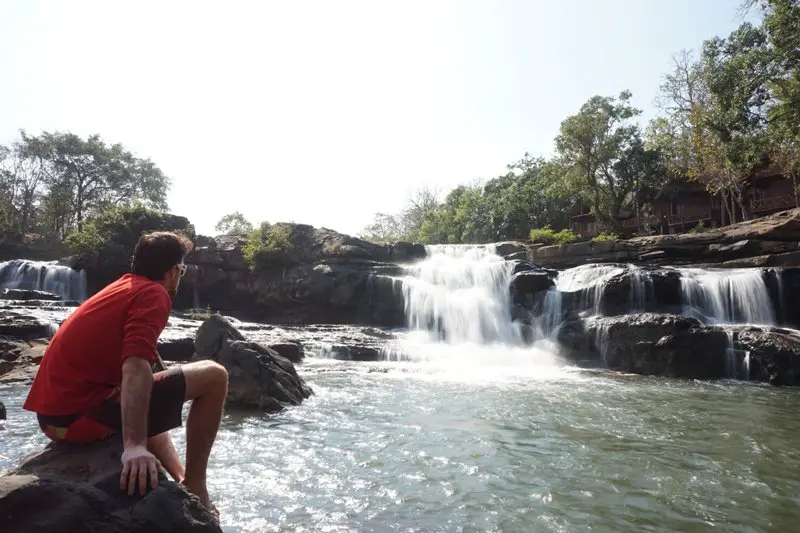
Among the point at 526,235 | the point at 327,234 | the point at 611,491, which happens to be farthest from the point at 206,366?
the point at 526,235

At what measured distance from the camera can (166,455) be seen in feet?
9.53

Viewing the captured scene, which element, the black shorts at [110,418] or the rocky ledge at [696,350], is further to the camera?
the rocky ledge at [696,350]

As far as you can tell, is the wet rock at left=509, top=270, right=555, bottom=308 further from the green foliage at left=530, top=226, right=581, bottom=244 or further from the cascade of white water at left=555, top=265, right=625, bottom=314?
the green foliage at left=530, top=226, right=581, bottom=244

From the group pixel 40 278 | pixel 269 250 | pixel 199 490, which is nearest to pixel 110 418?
pixel 199 490

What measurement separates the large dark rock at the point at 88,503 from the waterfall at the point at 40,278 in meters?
23.9

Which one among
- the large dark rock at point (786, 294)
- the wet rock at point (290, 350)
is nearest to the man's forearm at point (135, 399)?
the wet rock at point (290, 350)

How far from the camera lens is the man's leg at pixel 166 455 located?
283cm

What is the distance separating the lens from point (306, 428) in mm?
6398

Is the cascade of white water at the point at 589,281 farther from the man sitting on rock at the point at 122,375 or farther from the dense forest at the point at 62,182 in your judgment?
the dense forest at the point at 62,182

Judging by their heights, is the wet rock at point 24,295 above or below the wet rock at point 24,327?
above

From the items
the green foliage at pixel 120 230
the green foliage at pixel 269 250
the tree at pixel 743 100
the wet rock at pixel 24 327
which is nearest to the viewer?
the wet rock at pixel 24 327

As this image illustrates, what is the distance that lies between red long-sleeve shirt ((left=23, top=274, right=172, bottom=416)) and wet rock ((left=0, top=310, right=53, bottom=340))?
12.4 m

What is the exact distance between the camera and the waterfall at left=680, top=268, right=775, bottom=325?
15.3 m

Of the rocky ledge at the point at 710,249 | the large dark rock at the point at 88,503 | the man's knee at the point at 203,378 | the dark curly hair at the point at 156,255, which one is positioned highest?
the rocky ledge at the point at 710,249
